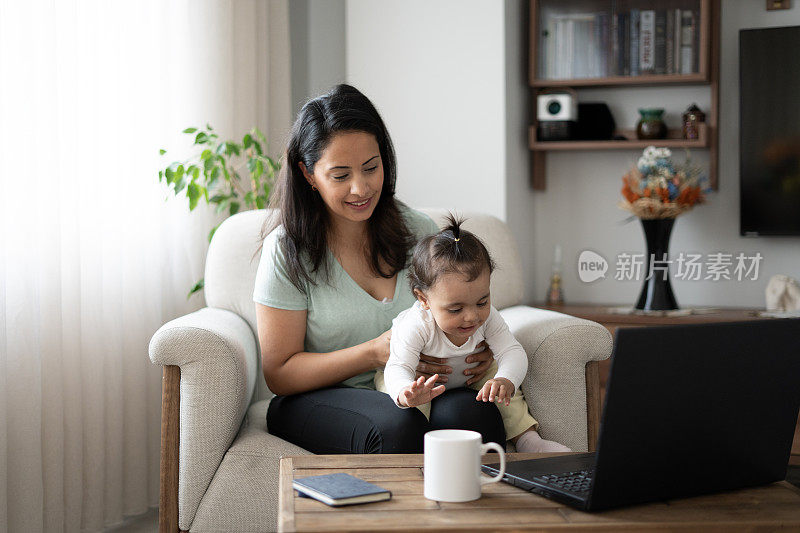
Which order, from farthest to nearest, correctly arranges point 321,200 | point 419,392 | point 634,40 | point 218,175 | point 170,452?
point 634,40
point 218,175
point 321,200
point 170,452
point 419,392

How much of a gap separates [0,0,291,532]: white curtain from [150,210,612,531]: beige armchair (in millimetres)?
470

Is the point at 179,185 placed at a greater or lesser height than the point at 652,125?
lesser

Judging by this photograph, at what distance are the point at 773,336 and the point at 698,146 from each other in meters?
2.23

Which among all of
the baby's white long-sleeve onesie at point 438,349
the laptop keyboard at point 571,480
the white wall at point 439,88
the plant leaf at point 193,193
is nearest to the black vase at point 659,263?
the white wall at point 439,88

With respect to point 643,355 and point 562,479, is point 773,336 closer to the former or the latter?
point 643,355

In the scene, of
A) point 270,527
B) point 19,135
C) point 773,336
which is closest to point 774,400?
point 773,336

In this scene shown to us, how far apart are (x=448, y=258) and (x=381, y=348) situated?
10.7 inches

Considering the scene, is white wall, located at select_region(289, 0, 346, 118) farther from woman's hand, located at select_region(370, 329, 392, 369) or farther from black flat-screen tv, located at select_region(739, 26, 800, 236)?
woman's hand, located at select_region(370, 329, 392, 369)

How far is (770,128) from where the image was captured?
3123 mm

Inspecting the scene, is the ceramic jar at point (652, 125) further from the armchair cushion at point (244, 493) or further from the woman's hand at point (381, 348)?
the armchair cushion at point (244, 493)

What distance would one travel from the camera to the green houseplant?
7.84 ft

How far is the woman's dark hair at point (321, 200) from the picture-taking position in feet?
Result: 5.85

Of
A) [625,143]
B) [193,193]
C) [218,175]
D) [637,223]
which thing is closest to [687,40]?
[625,143]

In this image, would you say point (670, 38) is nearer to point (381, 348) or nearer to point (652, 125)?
point (652, 125)
